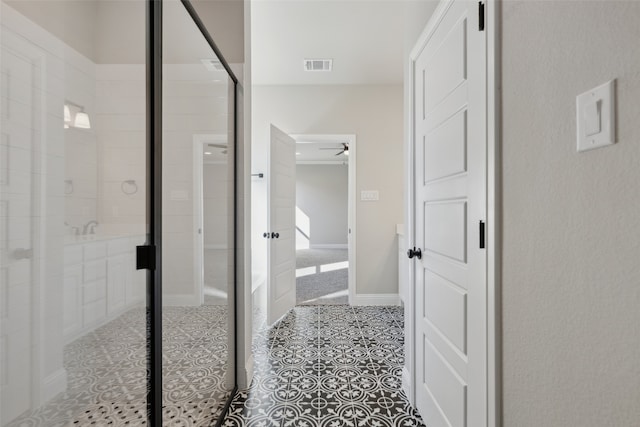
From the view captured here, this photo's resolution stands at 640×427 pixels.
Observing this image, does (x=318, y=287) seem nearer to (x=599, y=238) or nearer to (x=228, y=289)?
(x=228, y=289)

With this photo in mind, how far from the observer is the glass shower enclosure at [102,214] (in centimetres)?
54

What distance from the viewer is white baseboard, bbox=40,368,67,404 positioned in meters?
0.59

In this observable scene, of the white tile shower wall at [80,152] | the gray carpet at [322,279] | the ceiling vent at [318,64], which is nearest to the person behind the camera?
the white tile shower wall at [80,152]

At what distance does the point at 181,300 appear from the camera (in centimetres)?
119

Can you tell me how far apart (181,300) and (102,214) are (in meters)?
0.56

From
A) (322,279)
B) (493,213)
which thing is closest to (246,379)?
(493,213)

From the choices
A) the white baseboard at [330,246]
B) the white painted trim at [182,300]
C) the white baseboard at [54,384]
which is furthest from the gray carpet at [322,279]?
the white baseboard at [54,384]

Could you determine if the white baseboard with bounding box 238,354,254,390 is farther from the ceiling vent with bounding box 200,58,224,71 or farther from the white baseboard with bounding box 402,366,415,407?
the ceiling vent with bounding box 200,58,224,71

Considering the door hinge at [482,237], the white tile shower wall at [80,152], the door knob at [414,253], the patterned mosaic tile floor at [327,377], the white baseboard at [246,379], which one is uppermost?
the white tile shower wall at [80,152]

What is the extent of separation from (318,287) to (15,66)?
437 cm

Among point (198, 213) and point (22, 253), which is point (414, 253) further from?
point (22, 253)

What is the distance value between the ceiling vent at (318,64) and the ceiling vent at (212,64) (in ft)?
5.87

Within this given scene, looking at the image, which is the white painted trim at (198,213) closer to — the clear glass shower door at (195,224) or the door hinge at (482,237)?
the clear glass shower door at (195,224)

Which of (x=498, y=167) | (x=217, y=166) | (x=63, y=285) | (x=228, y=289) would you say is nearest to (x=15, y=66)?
(x=63, y=285)
